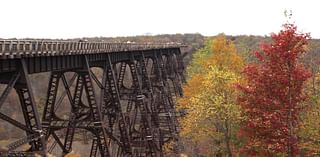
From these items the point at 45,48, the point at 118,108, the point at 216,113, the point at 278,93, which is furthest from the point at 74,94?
the point at 278,93

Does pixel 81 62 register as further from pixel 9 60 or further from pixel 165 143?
pixel 165 143

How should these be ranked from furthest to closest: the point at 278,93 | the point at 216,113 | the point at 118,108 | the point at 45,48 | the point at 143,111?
1. the point at 143,111
2. the point at 118,108
3. the point at 216,113
4. the point at 45,48
5. the point at 278,93

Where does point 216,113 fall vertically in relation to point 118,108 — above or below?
above

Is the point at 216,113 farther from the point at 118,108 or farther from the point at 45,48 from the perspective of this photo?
the point at 45,48

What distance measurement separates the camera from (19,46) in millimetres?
15156

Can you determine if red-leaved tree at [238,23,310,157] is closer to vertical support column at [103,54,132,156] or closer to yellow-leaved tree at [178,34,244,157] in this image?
yellow-leaved tree at [178,34,244,157]

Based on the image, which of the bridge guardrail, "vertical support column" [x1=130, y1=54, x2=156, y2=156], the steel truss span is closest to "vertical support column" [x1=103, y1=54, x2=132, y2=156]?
the steel truss span

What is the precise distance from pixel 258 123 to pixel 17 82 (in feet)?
32.2

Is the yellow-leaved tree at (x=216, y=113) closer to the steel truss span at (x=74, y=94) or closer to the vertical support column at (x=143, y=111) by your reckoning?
the vertical support column at (x=143, y=111)

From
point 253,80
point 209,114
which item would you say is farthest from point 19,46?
point 209,114

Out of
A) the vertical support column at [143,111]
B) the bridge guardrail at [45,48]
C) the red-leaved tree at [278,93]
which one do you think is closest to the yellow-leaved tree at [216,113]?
the vertical support column at [143,111]

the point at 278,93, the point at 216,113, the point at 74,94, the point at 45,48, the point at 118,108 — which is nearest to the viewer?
the point at 278,93

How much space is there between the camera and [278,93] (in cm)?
1723

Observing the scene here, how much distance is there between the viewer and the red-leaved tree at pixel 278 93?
1664cm
